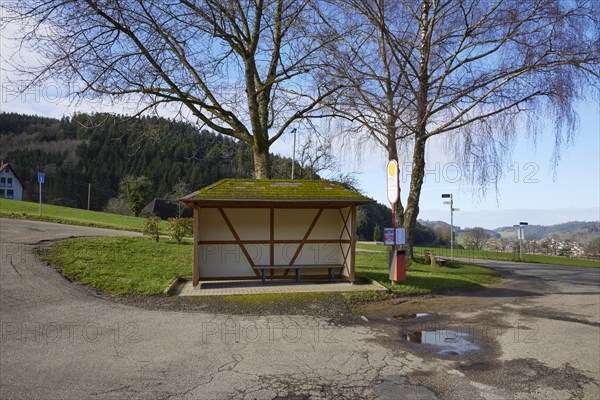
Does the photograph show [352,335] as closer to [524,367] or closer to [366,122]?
[524,367]

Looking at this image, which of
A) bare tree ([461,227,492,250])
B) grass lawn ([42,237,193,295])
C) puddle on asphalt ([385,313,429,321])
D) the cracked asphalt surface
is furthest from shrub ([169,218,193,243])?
bare tree ([461,227,492,250])

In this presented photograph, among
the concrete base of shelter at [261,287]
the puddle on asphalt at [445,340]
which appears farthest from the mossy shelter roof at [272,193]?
the puddle on asphalt at [445,340]

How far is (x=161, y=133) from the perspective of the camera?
44.2 feet

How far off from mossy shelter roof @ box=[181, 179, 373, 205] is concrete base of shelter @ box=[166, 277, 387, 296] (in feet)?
6.79

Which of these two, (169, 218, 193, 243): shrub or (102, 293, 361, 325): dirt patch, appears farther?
(169, 218, 193, 243): shrub

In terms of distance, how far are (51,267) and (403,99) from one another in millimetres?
11222

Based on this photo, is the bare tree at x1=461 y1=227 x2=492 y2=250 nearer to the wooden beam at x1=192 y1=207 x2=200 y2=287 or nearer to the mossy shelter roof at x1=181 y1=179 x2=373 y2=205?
the mossy shelter roof at x1=181 y1=179 x2=373 y2=205

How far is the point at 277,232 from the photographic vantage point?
12.2 metres

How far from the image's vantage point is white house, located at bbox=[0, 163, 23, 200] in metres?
74.6

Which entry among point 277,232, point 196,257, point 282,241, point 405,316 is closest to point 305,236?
point 282,241

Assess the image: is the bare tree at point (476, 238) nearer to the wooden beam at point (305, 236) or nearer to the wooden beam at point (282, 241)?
the wooden beam at point (282, 241)

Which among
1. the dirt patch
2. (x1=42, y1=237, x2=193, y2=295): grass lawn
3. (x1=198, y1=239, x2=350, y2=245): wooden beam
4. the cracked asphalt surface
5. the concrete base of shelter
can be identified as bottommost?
the cracked asphalt surface

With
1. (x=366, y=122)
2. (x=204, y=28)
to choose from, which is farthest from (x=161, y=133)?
(x=366, y=122)

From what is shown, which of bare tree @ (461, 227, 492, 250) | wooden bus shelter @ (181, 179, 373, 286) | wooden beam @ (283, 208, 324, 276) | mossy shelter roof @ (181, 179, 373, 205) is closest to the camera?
mossy shelter roof @ (181, 179, 373, 205)
